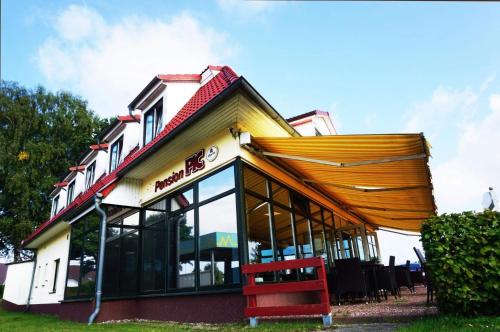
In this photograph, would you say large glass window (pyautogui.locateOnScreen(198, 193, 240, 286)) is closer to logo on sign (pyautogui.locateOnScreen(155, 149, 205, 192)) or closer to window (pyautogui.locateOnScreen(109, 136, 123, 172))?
logo on sign (pyautogui.locateOnScreen(155, 149, 205, 192))

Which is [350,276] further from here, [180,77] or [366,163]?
[180,77]

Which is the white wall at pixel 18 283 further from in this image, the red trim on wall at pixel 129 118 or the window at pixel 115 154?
the red trim on wall at pixel 129 118

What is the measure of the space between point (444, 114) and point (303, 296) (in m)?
6.30

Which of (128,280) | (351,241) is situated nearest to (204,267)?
(128,280)

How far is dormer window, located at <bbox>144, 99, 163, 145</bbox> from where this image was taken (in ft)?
33.1

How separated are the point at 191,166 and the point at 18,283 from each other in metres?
15.7

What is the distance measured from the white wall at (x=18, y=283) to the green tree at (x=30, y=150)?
10.6 feet

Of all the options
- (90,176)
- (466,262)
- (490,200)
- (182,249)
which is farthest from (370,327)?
(90,176)

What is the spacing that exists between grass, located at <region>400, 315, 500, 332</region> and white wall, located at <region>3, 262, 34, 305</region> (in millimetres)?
18064

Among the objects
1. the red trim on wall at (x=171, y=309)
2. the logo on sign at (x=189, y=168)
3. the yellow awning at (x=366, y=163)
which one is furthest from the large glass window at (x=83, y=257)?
the yellow awning at (x=366, y=163)

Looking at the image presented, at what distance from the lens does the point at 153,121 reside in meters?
10.4

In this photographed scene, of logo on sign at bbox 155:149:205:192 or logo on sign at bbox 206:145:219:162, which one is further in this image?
logo on sign at bbox 155:149:205:192

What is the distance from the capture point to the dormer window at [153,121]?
1010cm

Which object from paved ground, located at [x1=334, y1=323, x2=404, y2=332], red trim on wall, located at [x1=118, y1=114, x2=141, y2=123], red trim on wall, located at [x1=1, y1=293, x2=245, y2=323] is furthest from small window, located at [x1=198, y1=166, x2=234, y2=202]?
red trim on wall, located at [x1=118, y1=114, x2=141, y2=123]
